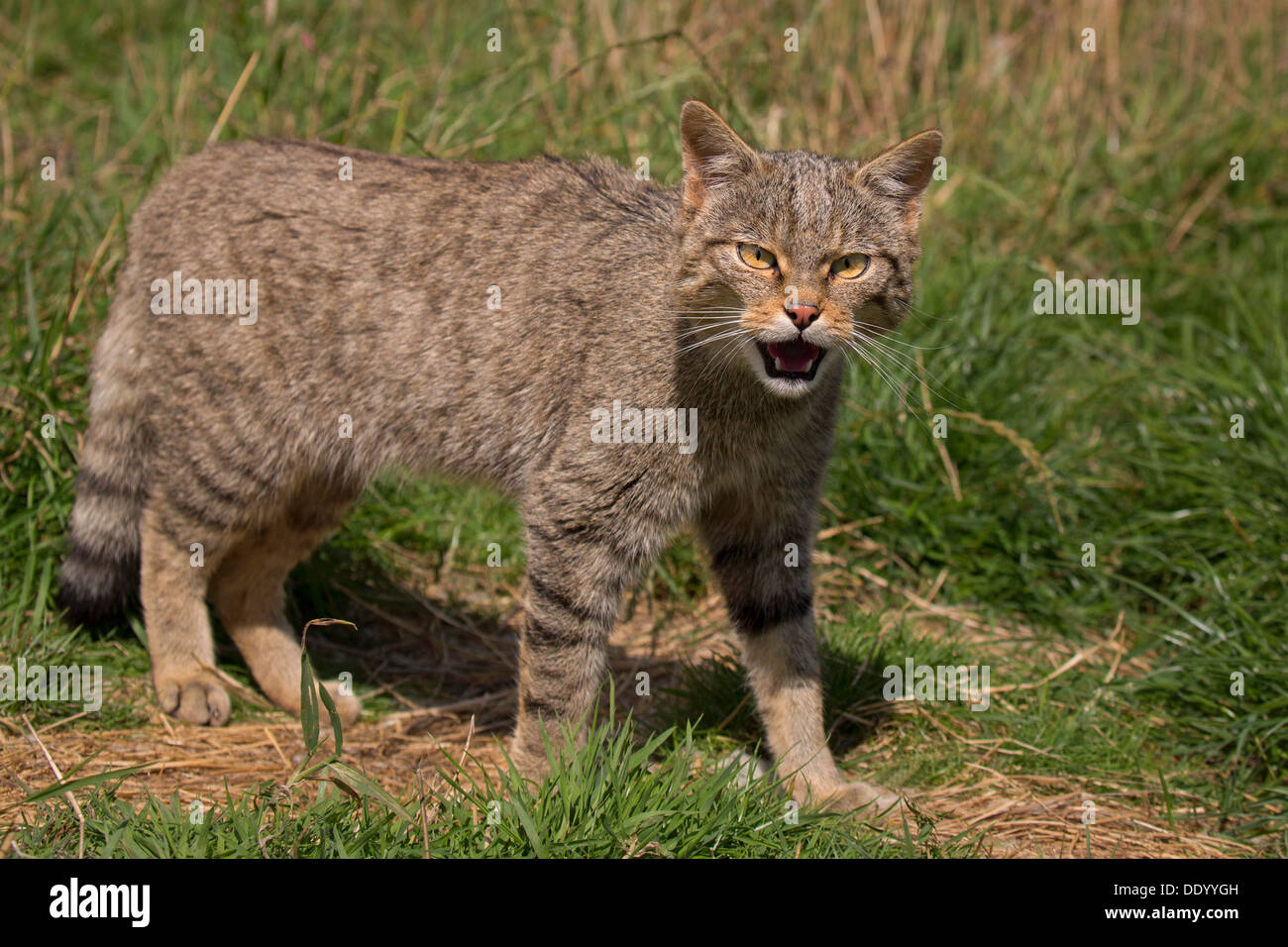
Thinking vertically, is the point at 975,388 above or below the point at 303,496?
above

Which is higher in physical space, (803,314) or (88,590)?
(803,314)

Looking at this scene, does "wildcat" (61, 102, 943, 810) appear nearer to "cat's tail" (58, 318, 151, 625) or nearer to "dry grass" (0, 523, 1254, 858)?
"cat's tail" (58, 318, 151, 625)

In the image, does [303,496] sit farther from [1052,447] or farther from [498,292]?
[1052,447]

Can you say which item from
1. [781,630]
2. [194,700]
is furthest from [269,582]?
[781,630]

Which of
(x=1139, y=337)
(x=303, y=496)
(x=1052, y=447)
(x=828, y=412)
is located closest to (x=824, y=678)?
(x=828, y=412)

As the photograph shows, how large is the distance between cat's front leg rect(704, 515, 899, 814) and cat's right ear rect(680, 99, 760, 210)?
1.03 m

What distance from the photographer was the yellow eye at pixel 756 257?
3244 mm

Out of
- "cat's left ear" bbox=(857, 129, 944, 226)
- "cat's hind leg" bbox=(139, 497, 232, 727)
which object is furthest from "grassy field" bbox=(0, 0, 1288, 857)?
"cat's left ear" bbox=(857, 129, 944, 226)

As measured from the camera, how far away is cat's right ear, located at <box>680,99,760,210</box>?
10.9ft

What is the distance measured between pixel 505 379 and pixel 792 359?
97 cm

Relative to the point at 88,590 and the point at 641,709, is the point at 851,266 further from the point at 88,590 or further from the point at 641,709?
the point at 88,590

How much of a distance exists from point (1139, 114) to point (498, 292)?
4.27m

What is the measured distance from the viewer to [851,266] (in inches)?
130
